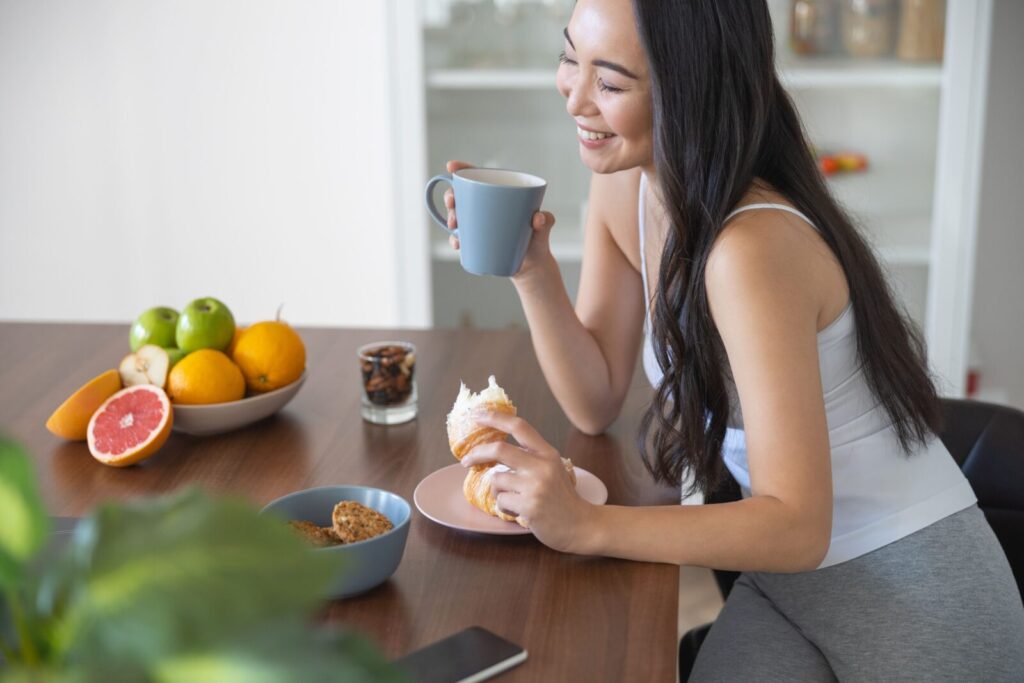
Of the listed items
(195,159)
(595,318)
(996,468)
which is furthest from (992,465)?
(195,159)

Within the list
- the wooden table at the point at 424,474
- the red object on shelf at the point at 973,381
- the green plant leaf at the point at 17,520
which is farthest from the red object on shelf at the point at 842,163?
the green plant leaf at the point at 17,520

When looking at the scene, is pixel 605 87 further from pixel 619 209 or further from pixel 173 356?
pixel 173 356

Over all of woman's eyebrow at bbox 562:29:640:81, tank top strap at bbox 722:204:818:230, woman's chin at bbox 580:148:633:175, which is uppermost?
woman's eyebrow at bbox 562:29:640:81

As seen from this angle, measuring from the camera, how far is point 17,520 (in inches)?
15.4

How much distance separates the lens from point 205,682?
1.07 feet

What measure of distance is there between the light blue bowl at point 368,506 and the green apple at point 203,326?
38 centimetres

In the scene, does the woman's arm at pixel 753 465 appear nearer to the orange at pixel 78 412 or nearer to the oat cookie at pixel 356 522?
the oat cookie at pixel 356 522

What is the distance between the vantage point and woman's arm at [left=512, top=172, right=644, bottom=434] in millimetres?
1308

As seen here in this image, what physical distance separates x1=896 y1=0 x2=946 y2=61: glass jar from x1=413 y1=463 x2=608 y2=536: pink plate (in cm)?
198

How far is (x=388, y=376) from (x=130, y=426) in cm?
30

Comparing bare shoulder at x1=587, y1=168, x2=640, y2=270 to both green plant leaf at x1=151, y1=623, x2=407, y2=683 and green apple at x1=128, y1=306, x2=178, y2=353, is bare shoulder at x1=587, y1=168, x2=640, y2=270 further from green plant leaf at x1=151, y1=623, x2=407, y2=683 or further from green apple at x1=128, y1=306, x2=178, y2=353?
green plant leaf at x1=151, y1=623, x2=407, y2=683

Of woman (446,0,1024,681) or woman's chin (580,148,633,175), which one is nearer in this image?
woman (446,0,1024,681)

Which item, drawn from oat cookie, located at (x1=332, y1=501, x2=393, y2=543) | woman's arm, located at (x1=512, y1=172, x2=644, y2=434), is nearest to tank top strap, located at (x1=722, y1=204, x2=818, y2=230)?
woman's arm, located at (x1=512, y1=172, x2=644, y2=434)

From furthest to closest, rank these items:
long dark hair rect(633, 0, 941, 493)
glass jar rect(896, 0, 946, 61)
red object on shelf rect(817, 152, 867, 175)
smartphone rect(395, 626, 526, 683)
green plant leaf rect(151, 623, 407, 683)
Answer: red object on shelf rect(817, 152, 867, 175) < glass jar rect(896, 0, 946, 61) < long dark hair rect(633, 0, 941, 493) < smartphone rect(395, 626, 526, 683) < green plant leaf rect(151, 623, 407, 683)
